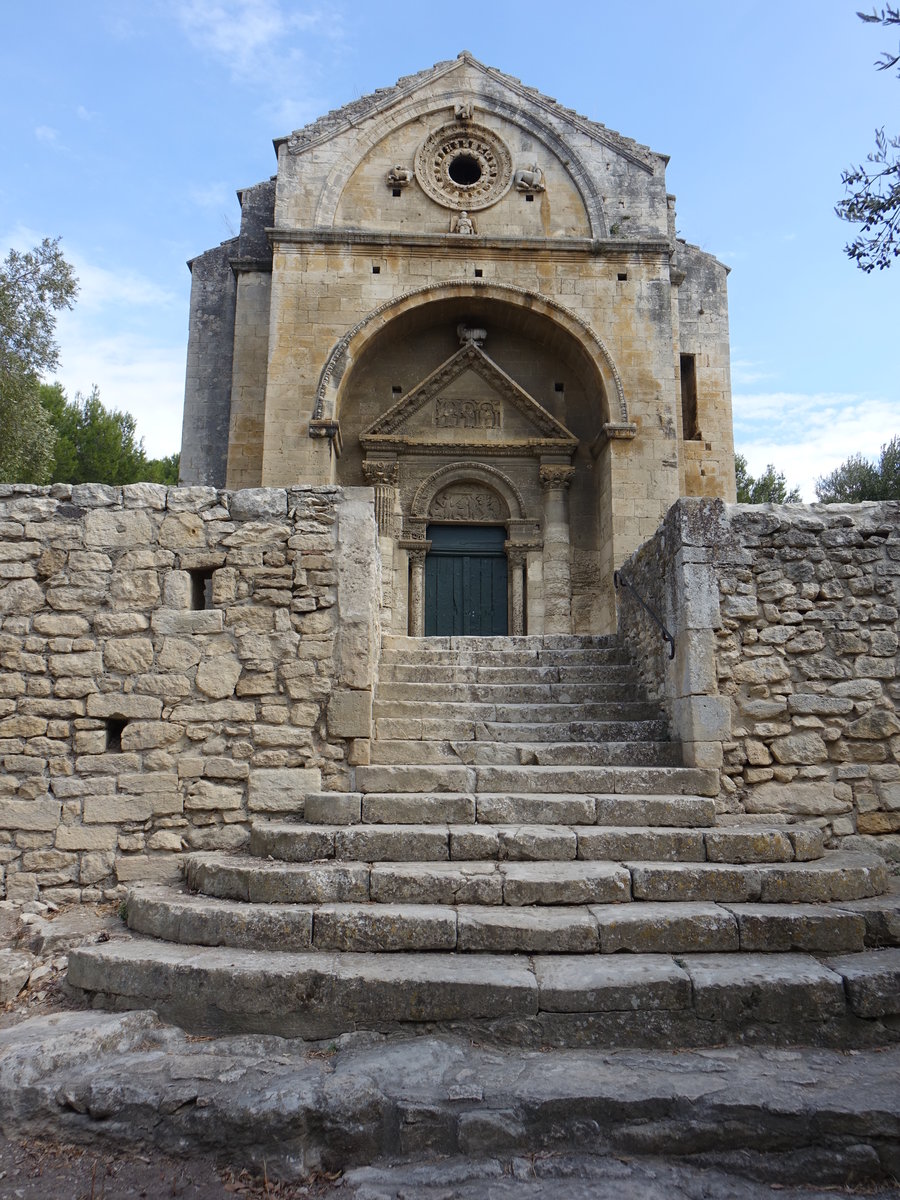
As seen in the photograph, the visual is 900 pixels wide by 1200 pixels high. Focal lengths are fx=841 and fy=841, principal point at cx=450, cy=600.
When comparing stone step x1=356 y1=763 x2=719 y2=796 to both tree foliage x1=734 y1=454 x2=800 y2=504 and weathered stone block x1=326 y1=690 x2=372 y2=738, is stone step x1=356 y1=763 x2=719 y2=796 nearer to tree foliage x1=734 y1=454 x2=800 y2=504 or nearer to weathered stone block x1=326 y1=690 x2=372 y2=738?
weathered stone block x1=326 y1=690 x2=372 y2=738

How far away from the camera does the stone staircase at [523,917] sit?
146 inches

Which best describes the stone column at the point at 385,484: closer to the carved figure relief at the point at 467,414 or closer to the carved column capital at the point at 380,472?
the carved column capital at the point at 380,472

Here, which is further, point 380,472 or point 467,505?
point 467,505

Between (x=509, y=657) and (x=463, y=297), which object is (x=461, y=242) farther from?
(x=509, y=657)

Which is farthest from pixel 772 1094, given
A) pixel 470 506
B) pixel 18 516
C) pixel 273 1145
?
pixel 470 506

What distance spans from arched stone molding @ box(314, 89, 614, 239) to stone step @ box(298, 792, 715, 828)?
1051cm

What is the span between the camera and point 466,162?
45.2 ft

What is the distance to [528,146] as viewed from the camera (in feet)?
44.5

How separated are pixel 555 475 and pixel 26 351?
9.38 metres

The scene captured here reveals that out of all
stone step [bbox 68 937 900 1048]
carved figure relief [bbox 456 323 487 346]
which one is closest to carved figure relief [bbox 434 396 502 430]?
carved figure relief [bbox 456 323 487 346]

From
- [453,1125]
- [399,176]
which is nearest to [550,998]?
[453,1125]

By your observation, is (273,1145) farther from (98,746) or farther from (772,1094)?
(98,746)

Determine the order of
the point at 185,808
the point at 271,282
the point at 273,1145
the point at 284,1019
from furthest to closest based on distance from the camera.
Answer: the point at 271,282 → the point at 185,808 → the point at 284,1019 → the point at 273,1145

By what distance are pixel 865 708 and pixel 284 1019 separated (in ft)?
13.9
